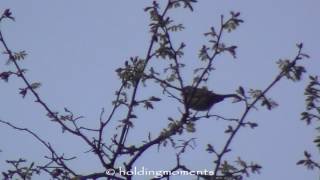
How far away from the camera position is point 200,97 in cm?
897

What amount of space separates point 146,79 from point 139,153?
37.7 inches

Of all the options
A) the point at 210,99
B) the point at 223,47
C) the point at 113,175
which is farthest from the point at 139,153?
the point at 210,99

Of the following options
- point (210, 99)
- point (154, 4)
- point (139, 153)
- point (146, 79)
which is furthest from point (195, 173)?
point (210, 99)

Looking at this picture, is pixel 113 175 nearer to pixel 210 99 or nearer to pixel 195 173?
pixel 195 173

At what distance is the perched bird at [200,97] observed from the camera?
836 centimetres

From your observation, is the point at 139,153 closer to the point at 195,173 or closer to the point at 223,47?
the point at 195,173

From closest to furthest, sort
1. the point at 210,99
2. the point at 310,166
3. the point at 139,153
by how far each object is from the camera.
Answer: the point at 310,166, the point at 139,153, the point at 210,99

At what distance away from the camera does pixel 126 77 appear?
8672 mm

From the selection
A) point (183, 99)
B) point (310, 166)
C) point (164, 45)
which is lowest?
point (310, 166)

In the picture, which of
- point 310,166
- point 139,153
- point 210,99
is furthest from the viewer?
point 210,99

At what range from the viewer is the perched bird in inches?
329

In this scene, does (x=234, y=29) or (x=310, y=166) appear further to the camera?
(x=234, y=29)

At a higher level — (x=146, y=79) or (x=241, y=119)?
(x=146, y=79)

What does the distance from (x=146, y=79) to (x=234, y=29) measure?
3.88 ft
